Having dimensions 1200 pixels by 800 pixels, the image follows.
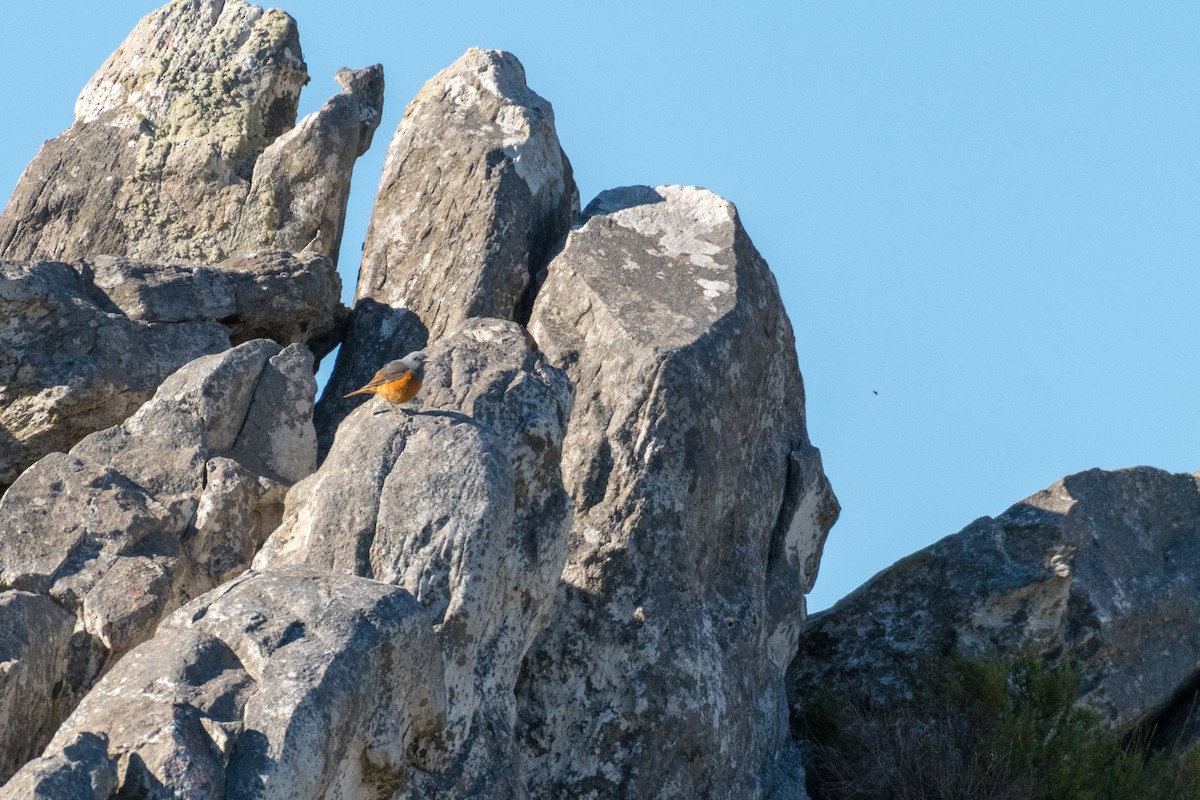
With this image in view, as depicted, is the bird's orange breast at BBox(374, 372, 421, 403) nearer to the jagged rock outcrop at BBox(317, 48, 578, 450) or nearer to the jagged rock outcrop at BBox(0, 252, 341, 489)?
the jagged rock outcrop at BBox(317, 48, 578, 450)

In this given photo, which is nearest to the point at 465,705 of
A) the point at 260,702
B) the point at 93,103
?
the point at 260,702

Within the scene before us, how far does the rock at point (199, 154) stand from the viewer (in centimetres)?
1880

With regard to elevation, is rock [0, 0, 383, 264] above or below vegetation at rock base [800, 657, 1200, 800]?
above

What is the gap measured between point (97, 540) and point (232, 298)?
4074 mm

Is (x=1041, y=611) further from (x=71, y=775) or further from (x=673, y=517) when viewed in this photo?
(x=71, y=775)

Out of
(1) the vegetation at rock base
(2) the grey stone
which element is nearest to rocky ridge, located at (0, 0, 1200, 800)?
(2) the grey stone

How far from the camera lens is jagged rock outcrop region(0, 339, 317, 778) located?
1256cm

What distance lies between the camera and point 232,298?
54.8ft

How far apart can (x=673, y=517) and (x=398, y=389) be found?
3195 millimetres

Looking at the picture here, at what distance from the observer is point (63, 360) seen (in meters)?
15.8

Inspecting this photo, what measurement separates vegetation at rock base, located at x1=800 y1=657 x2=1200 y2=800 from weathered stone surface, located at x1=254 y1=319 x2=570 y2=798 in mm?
4444

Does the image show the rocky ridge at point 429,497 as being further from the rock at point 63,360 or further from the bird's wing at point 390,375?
the bird's wing at point 390,375

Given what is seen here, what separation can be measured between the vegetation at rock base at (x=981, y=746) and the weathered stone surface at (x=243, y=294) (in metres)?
6.17

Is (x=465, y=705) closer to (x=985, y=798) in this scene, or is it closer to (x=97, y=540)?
(x=97, y=540)
